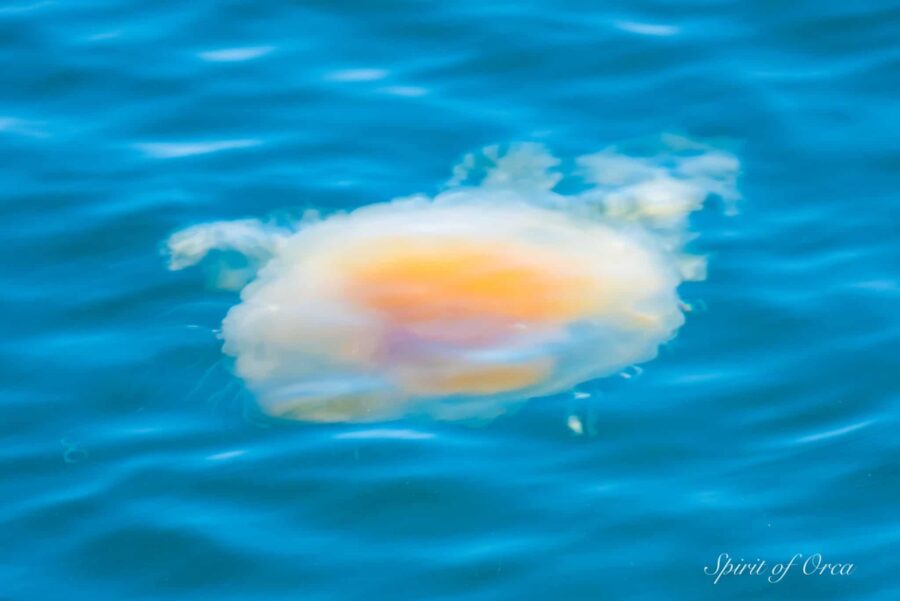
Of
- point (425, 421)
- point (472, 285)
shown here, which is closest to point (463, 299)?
point (472, 285)

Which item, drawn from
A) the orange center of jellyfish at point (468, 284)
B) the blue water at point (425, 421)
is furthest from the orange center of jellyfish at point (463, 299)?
the blue water at point (425, 421)

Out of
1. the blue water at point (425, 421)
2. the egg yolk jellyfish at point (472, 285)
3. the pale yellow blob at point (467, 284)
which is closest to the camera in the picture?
the blue water at point (425, 421)

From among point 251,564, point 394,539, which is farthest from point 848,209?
point 251,564

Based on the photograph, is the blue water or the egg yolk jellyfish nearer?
the blue water

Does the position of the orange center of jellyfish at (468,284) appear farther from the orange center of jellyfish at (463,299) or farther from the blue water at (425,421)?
the blue water at (425,421)

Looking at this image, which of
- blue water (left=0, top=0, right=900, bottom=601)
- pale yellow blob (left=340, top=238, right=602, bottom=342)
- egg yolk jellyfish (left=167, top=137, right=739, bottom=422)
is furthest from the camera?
pale yellow blob (left=340, top=238, right=602, bottom=342)

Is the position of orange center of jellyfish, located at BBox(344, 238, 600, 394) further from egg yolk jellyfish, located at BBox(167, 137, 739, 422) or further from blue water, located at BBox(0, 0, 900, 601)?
blue water, located at BBox(0, 0, 900, 601)

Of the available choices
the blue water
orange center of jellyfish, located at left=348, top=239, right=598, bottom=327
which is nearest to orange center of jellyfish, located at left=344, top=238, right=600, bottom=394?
orange center of jellyfish, located at left=348, top=239, right=598, bottom=327
